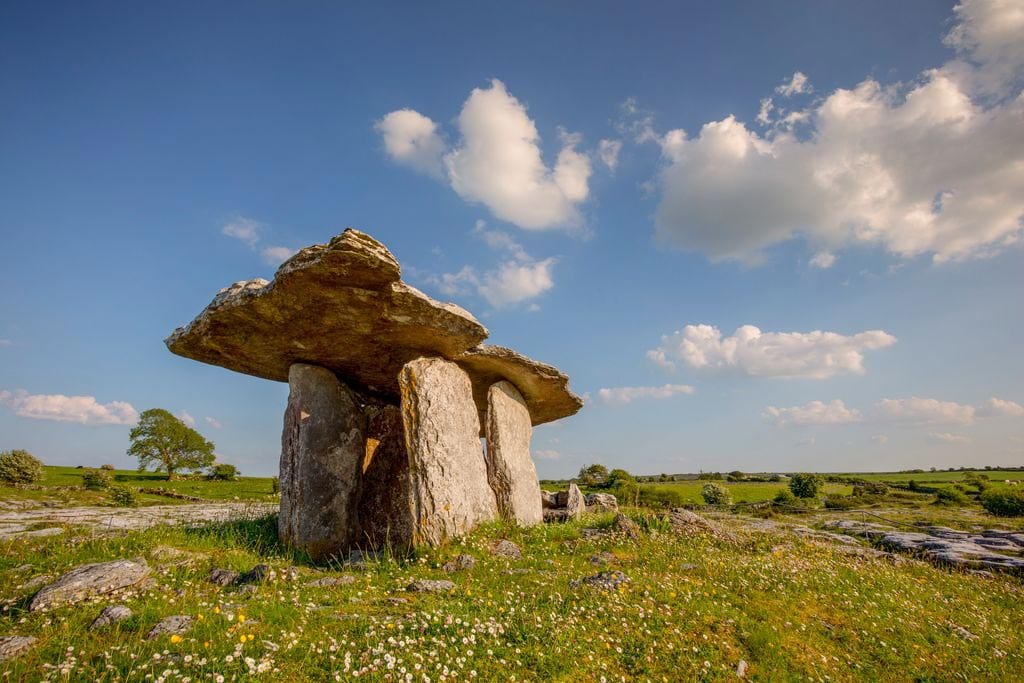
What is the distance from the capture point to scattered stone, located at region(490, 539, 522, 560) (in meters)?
9.20

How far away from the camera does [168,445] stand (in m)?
51.6

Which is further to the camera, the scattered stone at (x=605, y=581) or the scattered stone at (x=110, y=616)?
the scattered stone at (x=605, y=581)

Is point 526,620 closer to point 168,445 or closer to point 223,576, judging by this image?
point 223,576

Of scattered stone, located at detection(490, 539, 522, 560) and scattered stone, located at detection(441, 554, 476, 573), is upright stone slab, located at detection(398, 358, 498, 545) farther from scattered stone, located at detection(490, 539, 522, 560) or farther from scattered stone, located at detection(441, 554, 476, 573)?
scattered stone, located at detection(441, 554, 476, 573)

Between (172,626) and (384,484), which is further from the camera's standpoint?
(384,484)

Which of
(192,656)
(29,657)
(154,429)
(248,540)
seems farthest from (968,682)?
(154,429)

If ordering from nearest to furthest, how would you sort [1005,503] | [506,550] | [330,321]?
[506,550]
[330,321]
[1005,503]

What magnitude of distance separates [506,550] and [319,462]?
5274 mm

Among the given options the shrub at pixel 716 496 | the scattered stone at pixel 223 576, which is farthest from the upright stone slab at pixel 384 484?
the shrub at pixel 716 496

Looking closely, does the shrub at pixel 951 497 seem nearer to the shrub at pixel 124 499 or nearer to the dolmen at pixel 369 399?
the dolmen at pixel 369 399

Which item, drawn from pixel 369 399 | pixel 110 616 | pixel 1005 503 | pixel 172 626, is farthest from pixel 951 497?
pixel 110 616

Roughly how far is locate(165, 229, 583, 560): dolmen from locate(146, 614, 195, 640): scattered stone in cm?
466

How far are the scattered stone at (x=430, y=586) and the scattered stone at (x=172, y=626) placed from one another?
2.81m

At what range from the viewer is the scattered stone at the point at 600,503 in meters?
17.1
